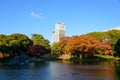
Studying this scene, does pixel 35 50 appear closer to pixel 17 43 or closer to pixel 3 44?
pixel 17 43

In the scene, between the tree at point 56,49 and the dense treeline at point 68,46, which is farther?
the tree at point 56,49

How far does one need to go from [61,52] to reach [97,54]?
16633mm

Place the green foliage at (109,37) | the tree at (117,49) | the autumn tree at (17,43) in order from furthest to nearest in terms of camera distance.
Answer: the green foliage at (109,37) < the tree at (117,49) < the autumn tree at (17,43)

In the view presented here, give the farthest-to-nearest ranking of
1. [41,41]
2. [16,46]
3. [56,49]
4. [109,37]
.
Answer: [109,37] < [56,49] < [41,41] < [16,46]

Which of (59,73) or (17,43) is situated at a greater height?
(17,43)

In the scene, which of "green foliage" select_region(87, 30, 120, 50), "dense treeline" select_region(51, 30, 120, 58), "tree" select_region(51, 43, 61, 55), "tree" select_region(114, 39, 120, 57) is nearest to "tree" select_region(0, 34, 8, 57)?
"dense treeline" select_region(51, 30, 120, 58)

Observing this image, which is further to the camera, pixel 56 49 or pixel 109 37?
pixel 109 37

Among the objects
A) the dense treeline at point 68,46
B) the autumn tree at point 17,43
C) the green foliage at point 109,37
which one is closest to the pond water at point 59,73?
the dense treeline at point 68,46

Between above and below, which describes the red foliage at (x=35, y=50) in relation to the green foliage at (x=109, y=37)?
below

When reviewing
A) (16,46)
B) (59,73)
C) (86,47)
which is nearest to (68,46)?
(86,47)

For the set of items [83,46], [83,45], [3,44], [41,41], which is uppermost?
[41,41]

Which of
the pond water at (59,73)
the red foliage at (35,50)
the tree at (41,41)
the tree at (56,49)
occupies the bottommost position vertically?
the pond water at (59,73)

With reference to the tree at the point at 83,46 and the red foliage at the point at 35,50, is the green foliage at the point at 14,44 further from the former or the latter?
the tree at the point at 83,46

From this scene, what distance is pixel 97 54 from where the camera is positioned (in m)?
91.5
